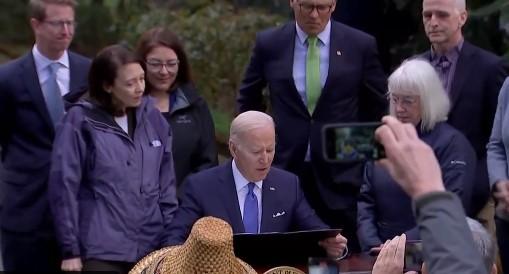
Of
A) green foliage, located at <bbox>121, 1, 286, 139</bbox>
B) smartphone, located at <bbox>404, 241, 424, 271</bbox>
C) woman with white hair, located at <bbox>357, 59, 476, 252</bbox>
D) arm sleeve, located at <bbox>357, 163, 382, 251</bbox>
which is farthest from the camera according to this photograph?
green foliage, located at <bbox>121, 1, 286, 139</bbox>

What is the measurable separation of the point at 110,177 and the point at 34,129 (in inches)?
26.7

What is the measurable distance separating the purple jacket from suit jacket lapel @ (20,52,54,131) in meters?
0.35

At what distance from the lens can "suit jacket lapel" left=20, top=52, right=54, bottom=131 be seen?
678cm

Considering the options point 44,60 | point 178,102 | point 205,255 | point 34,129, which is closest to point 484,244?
point 205,255

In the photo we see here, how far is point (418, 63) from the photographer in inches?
240

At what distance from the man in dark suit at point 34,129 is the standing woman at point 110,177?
0.35m

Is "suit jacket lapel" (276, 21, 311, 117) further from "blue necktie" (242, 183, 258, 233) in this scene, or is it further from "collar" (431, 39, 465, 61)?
"blue necktie" (242, 183, 258, 233)

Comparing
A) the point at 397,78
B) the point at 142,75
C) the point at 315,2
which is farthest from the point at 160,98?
the point at 397,78

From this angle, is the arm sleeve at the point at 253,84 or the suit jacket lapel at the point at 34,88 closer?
the suit jacket lapel at the point at 34,88

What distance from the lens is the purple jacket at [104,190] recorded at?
20.7 ft

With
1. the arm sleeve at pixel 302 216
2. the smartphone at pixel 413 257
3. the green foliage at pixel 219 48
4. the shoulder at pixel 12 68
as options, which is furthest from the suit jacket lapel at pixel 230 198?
the green foliage at pixel 219 48

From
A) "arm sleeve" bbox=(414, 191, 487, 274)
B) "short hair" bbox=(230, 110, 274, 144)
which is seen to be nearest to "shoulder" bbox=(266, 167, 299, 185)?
"short hair" bbox=(230, 110, 274, 144)

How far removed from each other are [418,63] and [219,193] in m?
1.10

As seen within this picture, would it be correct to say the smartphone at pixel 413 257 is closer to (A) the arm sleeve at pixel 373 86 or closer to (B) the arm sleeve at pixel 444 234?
(B) the arm sleeve at pixel 444 234
